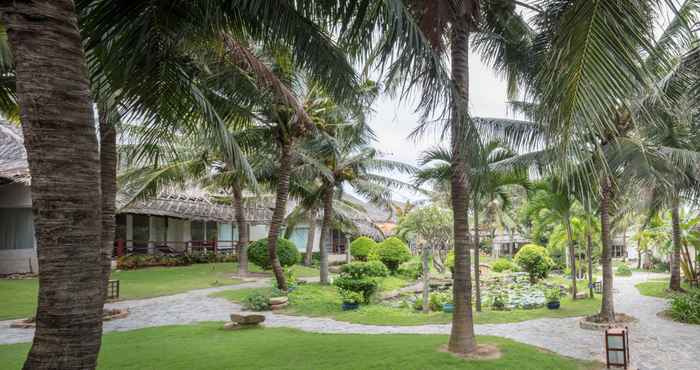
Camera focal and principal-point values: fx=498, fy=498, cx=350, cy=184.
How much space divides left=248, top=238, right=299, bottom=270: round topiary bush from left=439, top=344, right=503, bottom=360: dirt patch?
1385 cm

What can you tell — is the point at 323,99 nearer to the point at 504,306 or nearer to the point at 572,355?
the point at 504,306

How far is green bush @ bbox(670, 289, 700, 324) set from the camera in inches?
448

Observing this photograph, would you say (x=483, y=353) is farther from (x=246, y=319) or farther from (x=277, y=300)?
(x=277, y=300)

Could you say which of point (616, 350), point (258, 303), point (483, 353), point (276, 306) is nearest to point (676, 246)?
point (616, 350)

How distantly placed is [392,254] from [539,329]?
44.0 ft

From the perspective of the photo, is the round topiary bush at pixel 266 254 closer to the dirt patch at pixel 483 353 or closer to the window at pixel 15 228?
the window at pixel 15 228

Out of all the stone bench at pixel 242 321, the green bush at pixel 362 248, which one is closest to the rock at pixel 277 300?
the stone bench at pixel 242 321

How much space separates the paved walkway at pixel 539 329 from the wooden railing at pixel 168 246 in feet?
31.7

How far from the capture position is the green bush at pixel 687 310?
37.3 feet

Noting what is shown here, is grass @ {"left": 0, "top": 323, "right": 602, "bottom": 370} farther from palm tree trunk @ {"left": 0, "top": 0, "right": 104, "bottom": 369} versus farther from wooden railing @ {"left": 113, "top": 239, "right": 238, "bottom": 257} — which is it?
wooden railing @ {"left": 113, "top": 239, "right": 238, "bottom": 257}

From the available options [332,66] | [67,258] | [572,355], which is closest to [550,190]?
[572,355]

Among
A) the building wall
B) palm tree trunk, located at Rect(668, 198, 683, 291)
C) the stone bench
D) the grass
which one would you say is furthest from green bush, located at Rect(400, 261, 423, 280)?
the building wall

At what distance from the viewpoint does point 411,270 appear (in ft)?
78.9

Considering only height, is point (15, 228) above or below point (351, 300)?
above
